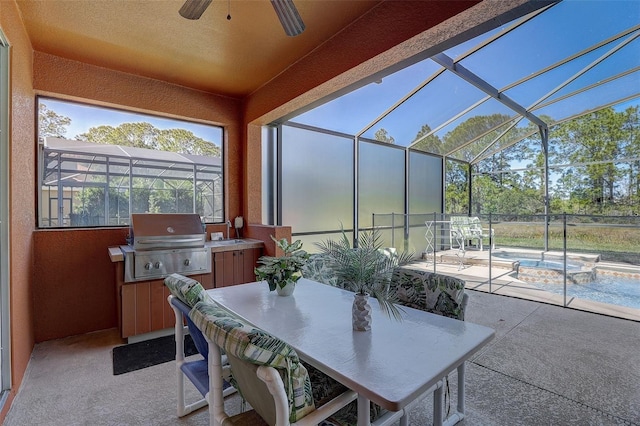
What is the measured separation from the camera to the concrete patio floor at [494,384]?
179 centimetres

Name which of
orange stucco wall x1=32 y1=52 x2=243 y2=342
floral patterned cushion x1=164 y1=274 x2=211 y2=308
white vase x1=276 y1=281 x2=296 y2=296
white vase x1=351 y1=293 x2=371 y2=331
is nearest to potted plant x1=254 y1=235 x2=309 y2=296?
white vase x1=276 y1=281 x2=296 y2=296

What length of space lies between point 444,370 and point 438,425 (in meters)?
0.61

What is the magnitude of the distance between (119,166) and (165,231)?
101cm

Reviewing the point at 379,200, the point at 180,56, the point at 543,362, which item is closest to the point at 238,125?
the point at 180,56

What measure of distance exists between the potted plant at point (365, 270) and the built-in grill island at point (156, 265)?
6.99ft

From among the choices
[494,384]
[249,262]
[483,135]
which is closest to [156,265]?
[249,262]

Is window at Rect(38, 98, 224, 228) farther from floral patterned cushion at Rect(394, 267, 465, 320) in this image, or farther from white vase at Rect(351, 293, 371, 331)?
white vase at Rect(351, 293, 371, 331)

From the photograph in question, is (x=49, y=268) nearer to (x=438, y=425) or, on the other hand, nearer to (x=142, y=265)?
(x=142, y=265)

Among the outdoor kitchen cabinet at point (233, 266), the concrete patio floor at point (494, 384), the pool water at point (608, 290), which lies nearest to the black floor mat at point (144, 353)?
the concrete patio floor at point (494, 384)

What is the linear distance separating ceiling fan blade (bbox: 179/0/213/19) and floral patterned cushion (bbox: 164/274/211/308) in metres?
1.45

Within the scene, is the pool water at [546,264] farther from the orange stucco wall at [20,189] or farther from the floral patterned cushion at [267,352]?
the orange stucco wall at [20,189]

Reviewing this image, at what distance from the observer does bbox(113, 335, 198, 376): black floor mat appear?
2412 mm

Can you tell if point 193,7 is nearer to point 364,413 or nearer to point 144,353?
point 364,413

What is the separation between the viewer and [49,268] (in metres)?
2.86
